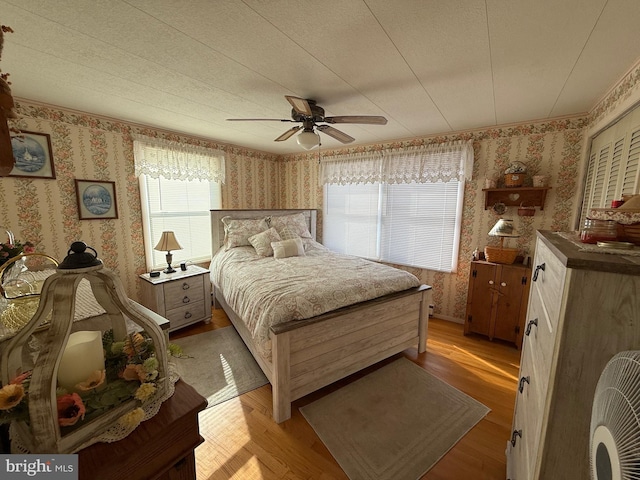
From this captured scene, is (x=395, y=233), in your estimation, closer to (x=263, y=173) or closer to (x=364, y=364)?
(x=364, y=364)

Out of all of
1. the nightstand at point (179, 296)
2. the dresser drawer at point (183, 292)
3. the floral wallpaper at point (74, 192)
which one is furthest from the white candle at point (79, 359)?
Result: the floral wallpaper at point (74, 192)

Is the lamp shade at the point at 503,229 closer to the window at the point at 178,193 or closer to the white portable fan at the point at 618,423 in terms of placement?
the white portable fan at the point at 618,423

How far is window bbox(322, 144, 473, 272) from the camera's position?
317cm

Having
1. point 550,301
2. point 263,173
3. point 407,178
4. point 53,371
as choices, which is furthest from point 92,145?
point 550,301

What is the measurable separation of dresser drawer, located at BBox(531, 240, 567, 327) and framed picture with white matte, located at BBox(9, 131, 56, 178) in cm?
379

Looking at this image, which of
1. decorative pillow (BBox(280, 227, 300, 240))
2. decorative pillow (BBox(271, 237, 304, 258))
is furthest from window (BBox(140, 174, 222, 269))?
decorative pillow (BBox(271, 237, 304, 258))

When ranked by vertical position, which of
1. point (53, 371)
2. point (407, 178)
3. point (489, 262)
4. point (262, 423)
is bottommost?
point (262, 423)

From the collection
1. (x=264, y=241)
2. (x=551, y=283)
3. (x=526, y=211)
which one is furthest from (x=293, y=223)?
(x=551, y=283)

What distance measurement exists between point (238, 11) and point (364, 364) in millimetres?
2440

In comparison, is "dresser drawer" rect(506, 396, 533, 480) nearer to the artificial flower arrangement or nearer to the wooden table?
the wooden table

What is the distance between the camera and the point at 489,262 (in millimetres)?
2803

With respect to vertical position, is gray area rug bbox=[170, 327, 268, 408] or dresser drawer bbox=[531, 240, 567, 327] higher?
dresser drawer bbox=[531, 240, 567, 327]

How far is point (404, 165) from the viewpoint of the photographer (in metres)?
3.40

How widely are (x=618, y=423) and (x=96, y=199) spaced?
12.4ft
